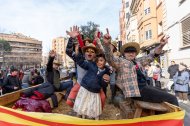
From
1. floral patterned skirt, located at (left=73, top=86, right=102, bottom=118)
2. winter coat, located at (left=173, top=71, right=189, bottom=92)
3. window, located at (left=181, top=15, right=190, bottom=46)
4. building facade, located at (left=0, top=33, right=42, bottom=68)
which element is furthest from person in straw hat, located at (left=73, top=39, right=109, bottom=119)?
building facade, located at (left=0, top=33, right=42, bottom=68)

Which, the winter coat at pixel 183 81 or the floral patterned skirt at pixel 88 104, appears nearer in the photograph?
the floral patterned skirt at pixel 88 104

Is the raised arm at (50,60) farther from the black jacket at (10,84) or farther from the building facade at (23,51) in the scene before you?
the building facade at (23,51)

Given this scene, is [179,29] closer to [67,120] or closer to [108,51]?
[108,51]

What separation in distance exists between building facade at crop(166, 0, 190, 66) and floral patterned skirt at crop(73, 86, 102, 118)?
12.7 m

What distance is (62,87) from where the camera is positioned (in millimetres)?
8406

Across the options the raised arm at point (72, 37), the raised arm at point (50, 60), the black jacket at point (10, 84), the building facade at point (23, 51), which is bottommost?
the black jacket at point (10, 84)

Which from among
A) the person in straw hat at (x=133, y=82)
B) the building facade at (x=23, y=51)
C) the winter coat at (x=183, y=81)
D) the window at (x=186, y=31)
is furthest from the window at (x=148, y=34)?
the building facade at (x=23, y=51)

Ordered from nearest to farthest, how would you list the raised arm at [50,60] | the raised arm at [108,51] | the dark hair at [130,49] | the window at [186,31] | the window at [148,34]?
1. the raised arm at [108,51]
2. the dark hair at [130,49]
3. the raised arm at [50,60]
4. the window at [186,31]
5. the window at [148,34]

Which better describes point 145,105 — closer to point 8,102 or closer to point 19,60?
point 8,102

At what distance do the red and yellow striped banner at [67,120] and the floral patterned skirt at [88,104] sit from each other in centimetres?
80

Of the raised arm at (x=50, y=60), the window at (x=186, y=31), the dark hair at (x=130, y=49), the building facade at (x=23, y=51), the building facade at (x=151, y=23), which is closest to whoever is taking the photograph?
the dark hair at (x=130, y=49)

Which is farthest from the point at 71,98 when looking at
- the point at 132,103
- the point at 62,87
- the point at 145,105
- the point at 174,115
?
the point at 62,87

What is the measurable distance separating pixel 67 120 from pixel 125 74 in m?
1.15

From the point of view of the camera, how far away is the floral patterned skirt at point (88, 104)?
15.9 feet
